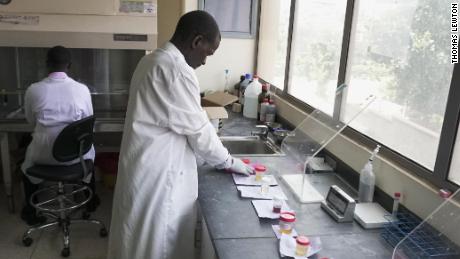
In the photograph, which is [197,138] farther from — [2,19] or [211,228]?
[2,19]

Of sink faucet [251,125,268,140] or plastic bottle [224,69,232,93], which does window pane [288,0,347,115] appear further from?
plastic bottle [224,69,232,93]

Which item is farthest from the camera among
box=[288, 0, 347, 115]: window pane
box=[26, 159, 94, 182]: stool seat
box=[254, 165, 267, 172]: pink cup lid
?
box=[26, 159, 94, 182]: stool seat

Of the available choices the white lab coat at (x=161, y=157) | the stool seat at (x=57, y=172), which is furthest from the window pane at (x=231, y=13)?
the white lab coat at (x=161, y=157)

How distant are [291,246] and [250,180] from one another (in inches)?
22.5

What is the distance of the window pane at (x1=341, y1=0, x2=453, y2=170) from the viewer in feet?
5.08

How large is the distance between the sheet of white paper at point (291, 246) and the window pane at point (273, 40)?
178cm

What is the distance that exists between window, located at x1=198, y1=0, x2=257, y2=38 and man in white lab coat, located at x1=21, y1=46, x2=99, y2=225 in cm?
124

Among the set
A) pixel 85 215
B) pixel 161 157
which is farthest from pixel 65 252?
pixel 161 157

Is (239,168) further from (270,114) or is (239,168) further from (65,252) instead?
(65,252)

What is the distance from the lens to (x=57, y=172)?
2.52 m

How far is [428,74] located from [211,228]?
39.3 inches

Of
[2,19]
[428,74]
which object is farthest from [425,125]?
[2,19]

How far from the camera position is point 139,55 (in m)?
3.21

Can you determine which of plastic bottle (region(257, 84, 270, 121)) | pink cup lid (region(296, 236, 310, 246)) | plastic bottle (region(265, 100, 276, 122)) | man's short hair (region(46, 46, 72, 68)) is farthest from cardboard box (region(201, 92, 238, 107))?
pink cup lid (region(296, 236, 310, 246))
